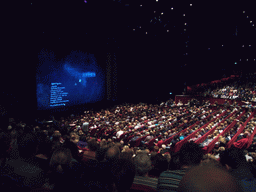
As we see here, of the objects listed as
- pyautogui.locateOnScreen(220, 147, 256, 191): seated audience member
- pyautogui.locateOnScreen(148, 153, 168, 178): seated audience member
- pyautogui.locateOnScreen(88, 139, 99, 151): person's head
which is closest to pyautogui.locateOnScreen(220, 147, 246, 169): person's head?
pyautogui.locateOnScreen(220, 147, 256, 191): seated audience member

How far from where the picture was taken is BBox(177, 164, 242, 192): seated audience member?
2.97ft

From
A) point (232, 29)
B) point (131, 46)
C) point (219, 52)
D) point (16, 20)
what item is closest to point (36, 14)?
point (16, 20)

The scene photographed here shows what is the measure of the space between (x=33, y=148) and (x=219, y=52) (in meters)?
25.8

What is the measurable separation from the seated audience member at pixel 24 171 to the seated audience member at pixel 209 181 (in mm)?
1764

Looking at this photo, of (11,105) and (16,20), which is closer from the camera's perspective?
(16,20)

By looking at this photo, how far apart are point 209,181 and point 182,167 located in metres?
1.50

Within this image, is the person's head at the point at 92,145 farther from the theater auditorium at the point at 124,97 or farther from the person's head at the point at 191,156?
the person's head at the point at 191,156

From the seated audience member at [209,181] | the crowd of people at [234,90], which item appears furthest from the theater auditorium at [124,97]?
the crowd of people at [234,90]

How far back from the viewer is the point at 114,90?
22359 millimetres

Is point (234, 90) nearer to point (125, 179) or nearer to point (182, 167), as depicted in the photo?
point (182, 167)

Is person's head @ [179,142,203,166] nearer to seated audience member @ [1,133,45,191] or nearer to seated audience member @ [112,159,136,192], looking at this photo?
seated audience member @ [112,159,136,192]

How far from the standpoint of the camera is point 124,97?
77.3 feet

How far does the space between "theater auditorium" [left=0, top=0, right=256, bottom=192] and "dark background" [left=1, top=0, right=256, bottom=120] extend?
0.29 feet

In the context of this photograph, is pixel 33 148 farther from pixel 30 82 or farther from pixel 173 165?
pixel 30 82
